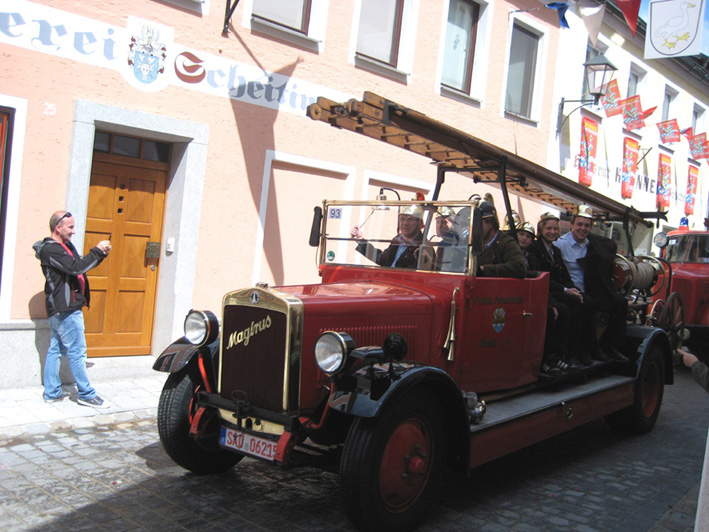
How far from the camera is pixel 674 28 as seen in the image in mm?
8406

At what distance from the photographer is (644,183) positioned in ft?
57.4

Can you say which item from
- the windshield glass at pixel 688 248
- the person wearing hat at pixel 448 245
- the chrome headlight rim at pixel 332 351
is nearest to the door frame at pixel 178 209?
the person wearing hat at pixel 448 245

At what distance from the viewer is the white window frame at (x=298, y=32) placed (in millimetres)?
7938

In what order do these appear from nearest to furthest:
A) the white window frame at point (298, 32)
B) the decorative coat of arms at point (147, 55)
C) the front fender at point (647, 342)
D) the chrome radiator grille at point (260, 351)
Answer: the chrome radiator grille at point (260, 351) → the front fender at point (647, 342) → the decorative coat of arms at point (147, 55) → the white window frame at point (298, 32)

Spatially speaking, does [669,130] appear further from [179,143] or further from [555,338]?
[179,143]

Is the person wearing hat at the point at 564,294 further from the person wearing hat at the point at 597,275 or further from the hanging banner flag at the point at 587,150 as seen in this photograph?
the hanging banner flag at the point at 587,150

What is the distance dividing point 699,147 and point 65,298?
63.1 ft

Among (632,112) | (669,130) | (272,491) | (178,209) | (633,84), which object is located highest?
(633,84)

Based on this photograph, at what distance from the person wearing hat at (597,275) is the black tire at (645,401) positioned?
0.35 metres

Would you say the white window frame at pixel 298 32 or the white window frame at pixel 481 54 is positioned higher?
the white window frame at pixel 481 54

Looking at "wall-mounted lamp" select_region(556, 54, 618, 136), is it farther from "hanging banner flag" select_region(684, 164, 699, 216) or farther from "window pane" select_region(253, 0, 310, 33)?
"hanging banner flag" select_region(684, 164, 699, 216)

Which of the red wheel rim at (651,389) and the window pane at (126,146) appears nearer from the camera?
the red wheel rim at (651,389)

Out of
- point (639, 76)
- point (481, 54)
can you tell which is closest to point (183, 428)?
point (481, 54)

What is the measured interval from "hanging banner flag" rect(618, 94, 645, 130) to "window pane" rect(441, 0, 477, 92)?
5.38 metres
